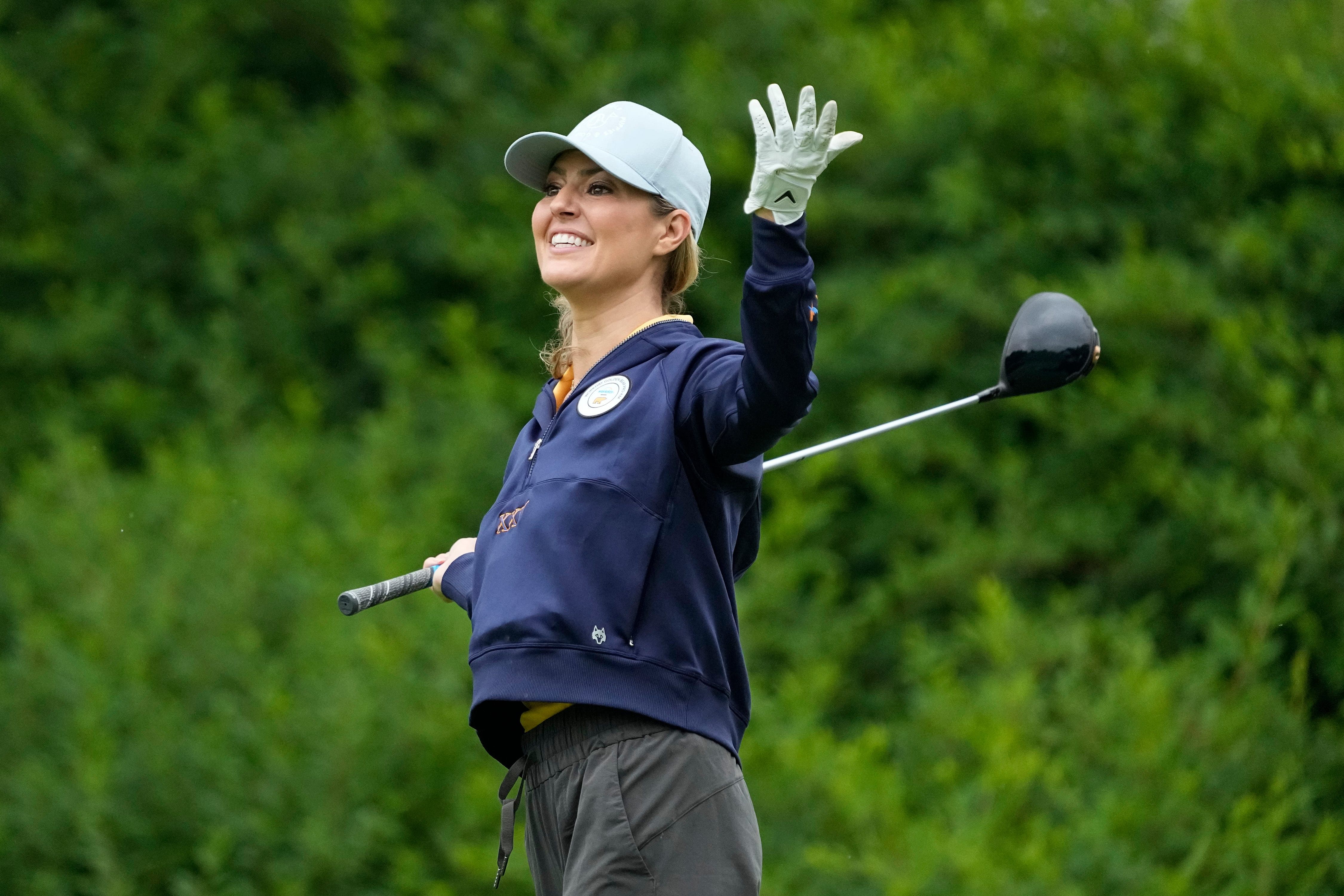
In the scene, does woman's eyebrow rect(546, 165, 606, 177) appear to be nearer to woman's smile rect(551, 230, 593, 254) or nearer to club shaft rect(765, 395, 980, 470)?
woman's smile rect(551, 230, 593, 254)

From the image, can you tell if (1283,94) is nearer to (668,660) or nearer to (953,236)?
(953,236)

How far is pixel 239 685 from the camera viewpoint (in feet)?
19.4

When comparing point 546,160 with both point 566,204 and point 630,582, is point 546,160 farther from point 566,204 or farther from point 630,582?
point 630,582

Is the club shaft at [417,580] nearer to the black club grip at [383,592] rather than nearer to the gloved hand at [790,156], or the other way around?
the black club grip at [383,592]

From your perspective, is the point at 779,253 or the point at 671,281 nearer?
the point at 779,253

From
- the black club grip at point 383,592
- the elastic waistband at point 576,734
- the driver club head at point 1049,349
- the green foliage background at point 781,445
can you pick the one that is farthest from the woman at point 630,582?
the green foliage background at point 781,445

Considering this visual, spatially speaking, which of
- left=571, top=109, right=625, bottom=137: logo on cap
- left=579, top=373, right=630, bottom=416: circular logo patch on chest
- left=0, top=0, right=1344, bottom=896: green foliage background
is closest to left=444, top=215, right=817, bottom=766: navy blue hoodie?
left=579, top=373, right=630, bottom=416: circular logo patch on chest

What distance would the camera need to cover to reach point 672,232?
2.86m

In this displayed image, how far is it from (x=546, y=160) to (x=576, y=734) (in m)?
1.05

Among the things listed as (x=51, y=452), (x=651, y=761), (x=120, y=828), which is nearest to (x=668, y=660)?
(x=651, y=761)

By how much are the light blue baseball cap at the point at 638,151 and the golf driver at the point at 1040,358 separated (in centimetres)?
56

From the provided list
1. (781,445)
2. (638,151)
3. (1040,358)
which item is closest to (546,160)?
(638,151)

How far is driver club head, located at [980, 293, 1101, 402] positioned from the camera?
304cm

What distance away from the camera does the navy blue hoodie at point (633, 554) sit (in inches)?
100
